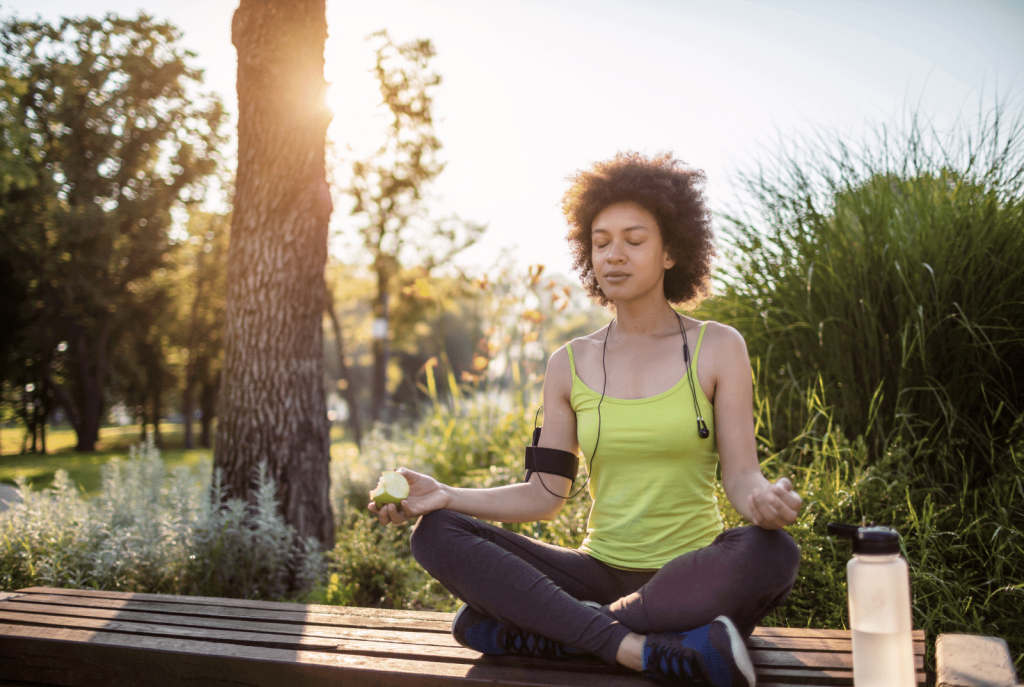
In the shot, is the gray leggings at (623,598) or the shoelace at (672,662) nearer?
the shoelace at (672,662)

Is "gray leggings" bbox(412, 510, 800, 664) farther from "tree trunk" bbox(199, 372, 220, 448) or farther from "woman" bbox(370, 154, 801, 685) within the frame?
"tree trunk" bbox(199, 372, 220, 448)

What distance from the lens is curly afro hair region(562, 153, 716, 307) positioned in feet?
7.69

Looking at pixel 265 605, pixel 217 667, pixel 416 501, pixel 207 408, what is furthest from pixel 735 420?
pixel 207 408

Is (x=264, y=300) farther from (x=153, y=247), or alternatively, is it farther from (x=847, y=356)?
(x=153, y=247)

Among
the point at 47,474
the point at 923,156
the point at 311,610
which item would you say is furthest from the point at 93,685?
the point at 47,474

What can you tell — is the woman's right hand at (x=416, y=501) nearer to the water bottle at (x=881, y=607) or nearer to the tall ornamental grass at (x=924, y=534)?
the water bottle at (x=881, y=607)

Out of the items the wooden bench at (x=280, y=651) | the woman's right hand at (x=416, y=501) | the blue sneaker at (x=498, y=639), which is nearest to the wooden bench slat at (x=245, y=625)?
the wooden bench at (x=280, y=651)

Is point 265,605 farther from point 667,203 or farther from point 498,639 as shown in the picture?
point 667,203

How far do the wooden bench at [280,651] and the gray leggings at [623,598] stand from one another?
0.11 metres

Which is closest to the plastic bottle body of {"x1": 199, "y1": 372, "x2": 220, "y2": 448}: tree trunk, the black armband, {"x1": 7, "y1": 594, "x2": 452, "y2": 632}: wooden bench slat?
the black armband

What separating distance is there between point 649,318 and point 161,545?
102 inches

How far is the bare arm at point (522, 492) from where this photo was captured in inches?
80.4

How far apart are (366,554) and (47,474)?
1195 cm

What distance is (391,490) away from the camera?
6.47 ft
